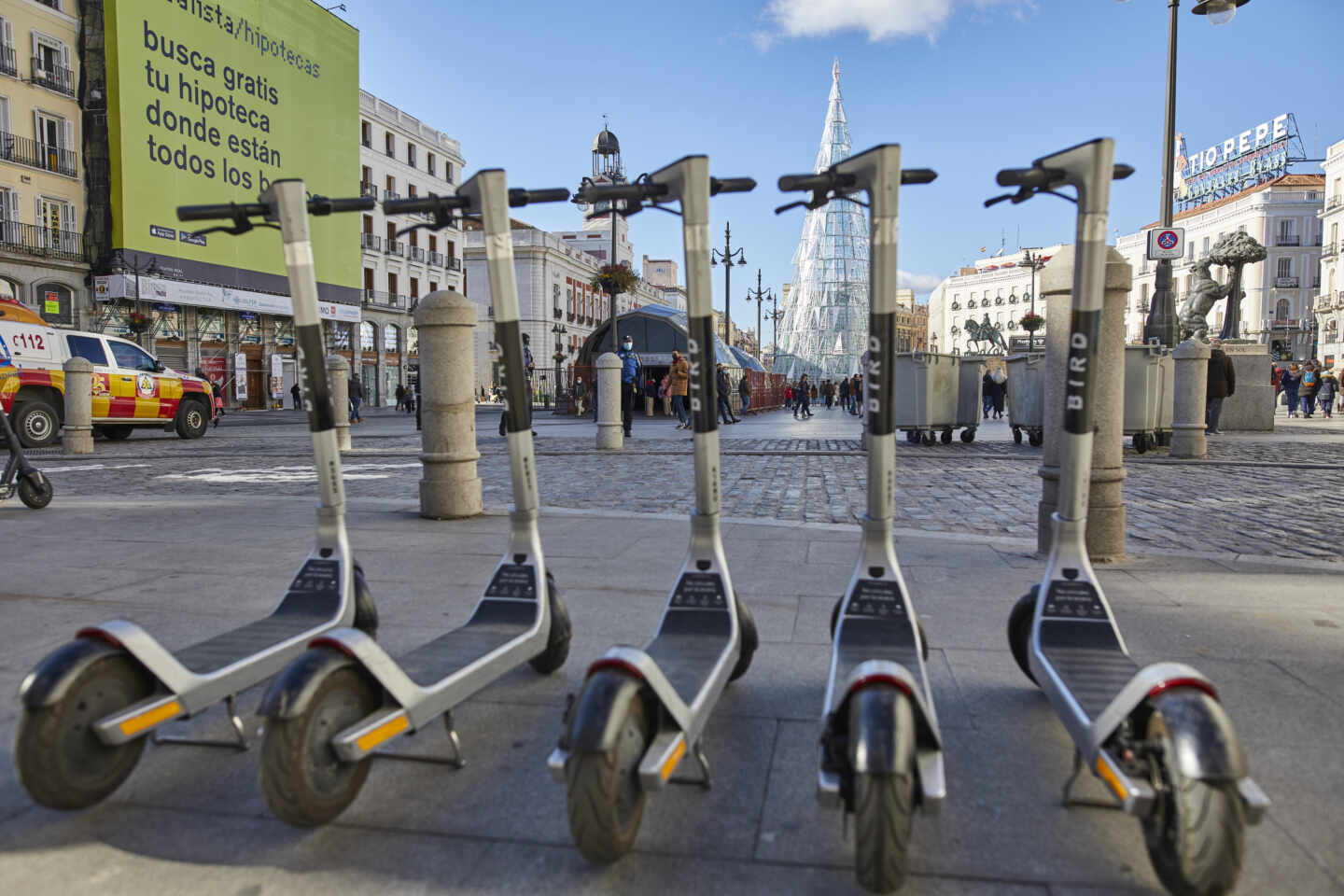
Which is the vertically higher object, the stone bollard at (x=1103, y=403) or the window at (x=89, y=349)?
the window at (x=89, y=349)

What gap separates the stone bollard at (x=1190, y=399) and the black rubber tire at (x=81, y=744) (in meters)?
13.3

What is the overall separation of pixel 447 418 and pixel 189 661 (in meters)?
4.82

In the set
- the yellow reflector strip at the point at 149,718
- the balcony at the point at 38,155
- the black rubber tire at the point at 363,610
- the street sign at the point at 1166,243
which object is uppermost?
the balcony at the point at 38,155

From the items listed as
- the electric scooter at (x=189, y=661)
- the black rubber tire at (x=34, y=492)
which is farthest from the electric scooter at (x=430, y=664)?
the black rubber tire at (x=34, y=492)

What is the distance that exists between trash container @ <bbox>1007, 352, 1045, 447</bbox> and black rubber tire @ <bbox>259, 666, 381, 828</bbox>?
1438 cm

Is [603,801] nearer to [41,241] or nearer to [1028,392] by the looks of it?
[1028,392]

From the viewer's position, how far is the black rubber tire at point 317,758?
6.93 feet

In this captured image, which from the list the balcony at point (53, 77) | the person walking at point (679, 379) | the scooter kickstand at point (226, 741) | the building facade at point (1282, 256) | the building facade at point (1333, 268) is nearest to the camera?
the scooter kickstand at point (226, 741)

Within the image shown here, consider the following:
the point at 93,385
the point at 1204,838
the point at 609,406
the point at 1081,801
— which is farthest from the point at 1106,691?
the point at 93,385

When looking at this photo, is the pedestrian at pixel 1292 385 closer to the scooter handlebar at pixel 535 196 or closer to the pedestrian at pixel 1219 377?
the pedestrian at pixel 1219 377

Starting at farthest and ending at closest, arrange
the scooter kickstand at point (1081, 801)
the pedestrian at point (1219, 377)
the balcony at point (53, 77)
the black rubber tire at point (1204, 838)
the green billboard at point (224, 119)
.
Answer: the balcony at point (53, 77)
the green billboard at point (224, 119)
the pedestrian at point (1219, 377)
the scooter kickstand at point (1081, 801)
the black rubber tire at point (1204, 838)

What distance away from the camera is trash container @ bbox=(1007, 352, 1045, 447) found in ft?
49.8

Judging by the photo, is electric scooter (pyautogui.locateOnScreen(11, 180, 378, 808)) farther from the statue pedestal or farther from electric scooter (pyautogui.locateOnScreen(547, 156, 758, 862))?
the statue pedestal

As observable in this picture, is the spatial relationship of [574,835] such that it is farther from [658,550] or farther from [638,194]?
[658,550]
